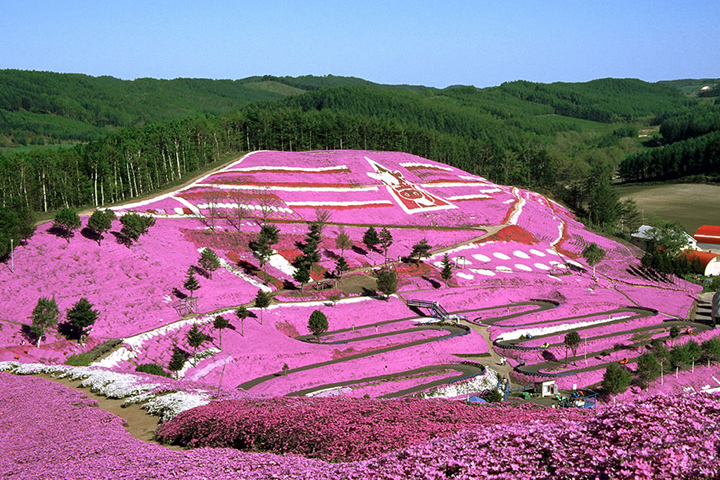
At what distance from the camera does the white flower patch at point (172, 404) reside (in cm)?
3127

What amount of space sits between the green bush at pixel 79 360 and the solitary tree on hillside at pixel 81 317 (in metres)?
3.86

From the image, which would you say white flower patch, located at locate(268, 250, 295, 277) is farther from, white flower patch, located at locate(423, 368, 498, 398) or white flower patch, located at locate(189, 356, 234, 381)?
white flower patch, located at locate(423, 368, 498, 398)

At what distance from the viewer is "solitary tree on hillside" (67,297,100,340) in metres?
52.8

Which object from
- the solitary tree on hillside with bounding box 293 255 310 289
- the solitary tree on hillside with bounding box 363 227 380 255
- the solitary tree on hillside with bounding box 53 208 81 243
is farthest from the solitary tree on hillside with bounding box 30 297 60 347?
the solitary tree on hillside with bounding box 363 227 380 255

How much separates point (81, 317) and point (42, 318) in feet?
10.2

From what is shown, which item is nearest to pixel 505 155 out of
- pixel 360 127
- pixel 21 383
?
pixel 360 127

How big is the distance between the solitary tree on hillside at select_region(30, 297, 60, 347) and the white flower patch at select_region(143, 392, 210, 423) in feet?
75.1

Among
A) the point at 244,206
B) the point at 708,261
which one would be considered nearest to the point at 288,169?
the point at 244,206

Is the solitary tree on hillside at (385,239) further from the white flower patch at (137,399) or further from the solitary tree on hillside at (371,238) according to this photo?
the white flower patch at (137,399)

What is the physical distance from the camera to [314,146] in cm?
16162

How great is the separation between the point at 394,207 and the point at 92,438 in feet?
299

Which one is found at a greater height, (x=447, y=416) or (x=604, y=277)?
(x=447, y=416)

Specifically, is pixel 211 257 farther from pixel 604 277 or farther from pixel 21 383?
pixel 604 277

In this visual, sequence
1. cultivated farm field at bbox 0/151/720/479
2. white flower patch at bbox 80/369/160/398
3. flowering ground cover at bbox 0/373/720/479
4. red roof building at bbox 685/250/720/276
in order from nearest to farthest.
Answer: flowering ground cover at bbox 0/373/720/479
cultivated farm field at bbox 0/151/720/479
white flower patch at bbox 80/369/160/398
red roof building at bbox 685/250/720/276
